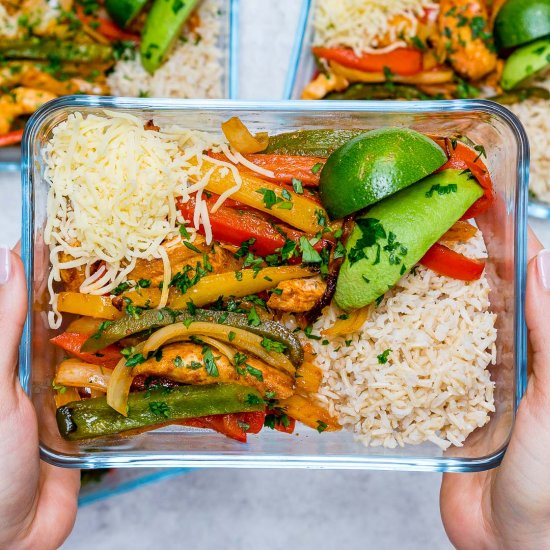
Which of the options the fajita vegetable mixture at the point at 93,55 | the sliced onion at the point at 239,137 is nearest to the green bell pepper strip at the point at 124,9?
the fajita vegetable mixture at the point at 93,55

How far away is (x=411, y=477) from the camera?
2.44 metres

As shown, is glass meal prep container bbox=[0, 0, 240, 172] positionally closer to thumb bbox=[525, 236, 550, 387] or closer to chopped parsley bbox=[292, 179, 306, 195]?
chopped parsley bbox=[292, 179, 306, 195]

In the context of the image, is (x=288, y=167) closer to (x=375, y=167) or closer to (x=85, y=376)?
(x=375, y=167)

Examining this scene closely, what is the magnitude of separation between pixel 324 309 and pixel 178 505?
122cm

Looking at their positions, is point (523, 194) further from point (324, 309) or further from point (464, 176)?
point (324, 309)

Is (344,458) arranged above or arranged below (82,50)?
below

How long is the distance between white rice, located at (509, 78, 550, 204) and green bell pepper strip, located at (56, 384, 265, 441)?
4.45 feet

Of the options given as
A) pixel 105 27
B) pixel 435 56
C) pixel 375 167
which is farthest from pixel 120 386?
pixel 435 56

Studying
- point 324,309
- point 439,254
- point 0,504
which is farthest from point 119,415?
point 439,254

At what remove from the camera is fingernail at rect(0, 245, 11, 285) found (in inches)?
62.8

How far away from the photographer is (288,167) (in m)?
1.64

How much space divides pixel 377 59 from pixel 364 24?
0.13m

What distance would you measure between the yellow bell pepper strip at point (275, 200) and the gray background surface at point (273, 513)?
953 millimetres

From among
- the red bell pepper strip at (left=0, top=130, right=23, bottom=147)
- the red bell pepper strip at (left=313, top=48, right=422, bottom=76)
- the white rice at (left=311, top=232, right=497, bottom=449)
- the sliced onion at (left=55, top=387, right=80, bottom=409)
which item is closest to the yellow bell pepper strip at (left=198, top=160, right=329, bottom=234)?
the white rice at (left=311, top=232, right=497, bottom=449)
